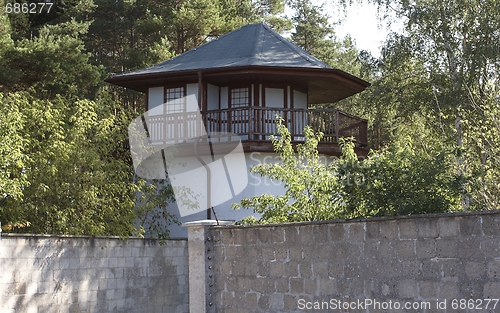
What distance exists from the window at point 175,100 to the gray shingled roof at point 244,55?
743 millimetres

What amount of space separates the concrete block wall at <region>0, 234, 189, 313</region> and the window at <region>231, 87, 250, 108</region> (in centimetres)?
611

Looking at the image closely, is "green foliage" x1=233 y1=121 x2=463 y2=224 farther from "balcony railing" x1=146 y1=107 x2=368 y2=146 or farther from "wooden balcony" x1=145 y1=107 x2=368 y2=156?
"balcony railing" x1=146 y1=107 x2=368 y2=146

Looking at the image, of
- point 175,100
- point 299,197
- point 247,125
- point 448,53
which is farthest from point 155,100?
point 299,197

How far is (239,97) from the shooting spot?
22.0 metres

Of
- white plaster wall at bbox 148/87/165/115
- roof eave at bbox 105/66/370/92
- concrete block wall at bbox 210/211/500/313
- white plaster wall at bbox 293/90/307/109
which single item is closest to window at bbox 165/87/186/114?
white plaster wall at bbox 148/87/165/115

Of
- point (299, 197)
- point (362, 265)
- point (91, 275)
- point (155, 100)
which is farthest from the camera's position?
point (155, 100)

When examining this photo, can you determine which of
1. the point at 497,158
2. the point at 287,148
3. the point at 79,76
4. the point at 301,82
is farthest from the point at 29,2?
the point at 497,158

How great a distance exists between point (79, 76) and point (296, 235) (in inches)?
608

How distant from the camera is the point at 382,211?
10.1 meters

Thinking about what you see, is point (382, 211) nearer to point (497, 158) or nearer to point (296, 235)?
point (296, 235)

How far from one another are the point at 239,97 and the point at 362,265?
1369 cm

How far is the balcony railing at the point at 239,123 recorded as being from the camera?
20.5 m

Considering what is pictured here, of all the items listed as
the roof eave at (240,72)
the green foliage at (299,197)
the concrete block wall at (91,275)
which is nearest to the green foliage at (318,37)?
the roof eave at (240,72)

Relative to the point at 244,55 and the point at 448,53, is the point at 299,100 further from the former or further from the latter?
the point at 448,53
